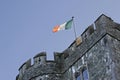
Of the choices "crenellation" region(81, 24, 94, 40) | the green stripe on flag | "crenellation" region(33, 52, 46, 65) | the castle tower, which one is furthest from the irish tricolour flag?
"crenellation" region(81, 24, 94, 40)

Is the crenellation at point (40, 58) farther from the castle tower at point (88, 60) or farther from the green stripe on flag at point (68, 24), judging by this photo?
the green stripe on flag at point (68, 24)

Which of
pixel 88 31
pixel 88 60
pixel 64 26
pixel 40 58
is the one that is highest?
pixel 64 26

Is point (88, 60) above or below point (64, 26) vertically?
below

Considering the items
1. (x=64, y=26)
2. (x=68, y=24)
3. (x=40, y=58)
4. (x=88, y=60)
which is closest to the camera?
(x=88, y=60)

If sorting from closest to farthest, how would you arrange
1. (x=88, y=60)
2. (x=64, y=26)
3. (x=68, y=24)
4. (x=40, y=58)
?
(x=88, y=60), (x=40, y=58), (x=68, y=24), (x=64, y=26)

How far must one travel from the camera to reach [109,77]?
60.9 feet

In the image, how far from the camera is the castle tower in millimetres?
19234

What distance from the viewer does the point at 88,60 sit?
20734 mm

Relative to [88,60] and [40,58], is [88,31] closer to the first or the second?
[88,60]

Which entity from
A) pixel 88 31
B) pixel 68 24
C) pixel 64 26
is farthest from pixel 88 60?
pixel 64 26

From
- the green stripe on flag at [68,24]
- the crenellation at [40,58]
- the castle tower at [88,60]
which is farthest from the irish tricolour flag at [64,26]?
the crenellation at [40,58]

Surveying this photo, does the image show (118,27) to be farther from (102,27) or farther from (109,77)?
(109,77)

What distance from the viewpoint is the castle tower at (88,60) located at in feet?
63.1

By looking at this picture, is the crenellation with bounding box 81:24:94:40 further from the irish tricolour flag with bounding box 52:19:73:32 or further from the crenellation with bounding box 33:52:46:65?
the crenellation with bounding box 33:52:46:65
